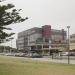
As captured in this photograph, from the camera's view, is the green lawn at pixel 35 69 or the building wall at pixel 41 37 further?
the building wall at pixel 41 37

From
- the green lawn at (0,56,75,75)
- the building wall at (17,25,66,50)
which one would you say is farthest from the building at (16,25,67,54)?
the green lawn at (0,56,75,75)

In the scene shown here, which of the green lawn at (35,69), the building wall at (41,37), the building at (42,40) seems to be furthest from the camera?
the building wall at (41,37)

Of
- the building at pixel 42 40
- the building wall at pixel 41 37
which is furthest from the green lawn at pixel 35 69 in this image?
the building wall at pixel 41 37

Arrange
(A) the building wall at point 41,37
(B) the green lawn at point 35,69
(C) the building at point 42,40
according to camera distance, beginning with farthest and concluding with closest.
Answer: (A) the building wall at point 41,37
(C) the building at point 42,40
(B) the green lawn at point 35,69

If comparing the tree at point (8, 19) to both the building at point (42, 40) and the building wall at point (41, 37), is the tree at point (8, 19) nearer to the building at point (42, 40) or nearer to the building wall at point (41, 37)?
the building at point (42, 40)

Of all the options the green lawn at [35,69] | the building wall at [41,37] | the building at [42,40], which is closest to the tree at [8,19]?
the green lawn at [35,69]

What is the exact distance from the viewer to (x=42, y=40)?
145 meters

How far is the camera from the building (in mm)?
127250

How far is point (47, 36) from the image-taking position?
481ft

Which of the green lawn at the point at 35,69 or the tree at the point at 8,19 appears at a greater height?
the tree at the point at 8,19

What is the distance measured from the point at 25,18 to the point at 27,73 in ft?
24.6

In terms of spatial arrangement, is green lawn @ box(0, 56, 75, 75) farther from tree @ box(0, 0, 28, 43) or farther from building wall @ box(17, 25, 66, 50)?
building wall @ box(17, 25, 66, 50)

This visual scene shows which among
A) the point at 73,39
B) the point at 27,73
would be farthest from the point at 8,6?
the point at 73,39

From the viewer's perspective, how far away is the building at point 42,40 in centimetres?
12725
